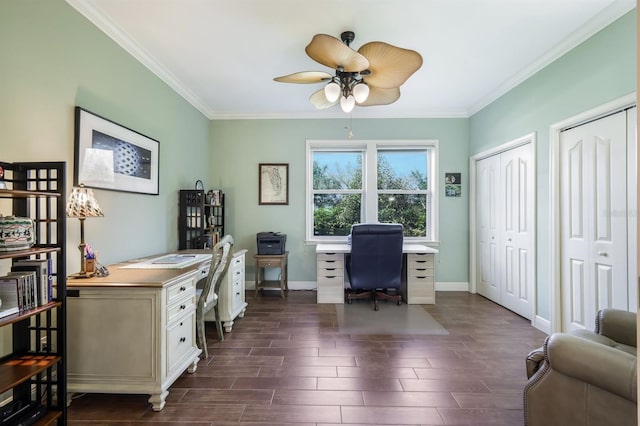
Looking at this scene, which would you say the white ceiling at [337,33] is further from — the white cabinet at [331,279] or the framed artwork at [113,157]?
the white cabinet at [331,279]

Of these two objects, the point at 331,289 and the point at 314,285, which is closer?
the point at 331,289

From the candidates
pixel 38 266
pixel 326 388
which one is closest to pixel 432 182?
pixel 326 388

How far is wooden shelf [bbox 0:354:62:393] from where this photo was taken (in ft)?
4.28

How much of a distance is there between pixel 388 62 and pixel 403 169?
102 inches

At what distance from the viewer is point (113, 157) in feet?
7.37

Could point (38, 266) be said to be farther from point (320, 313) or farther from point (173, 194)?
point (320, 313)

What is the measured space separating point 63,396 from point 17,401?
190 mm

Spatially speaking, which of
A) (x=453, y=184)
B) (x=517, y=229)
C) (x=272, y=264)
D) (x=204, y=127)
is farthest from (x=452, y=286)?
(x=204, y=127)

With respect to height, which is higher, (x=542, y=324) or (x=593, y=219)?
(x=593, y=219)

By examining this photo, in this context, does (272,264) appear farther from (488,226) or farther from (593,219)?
(593,219)

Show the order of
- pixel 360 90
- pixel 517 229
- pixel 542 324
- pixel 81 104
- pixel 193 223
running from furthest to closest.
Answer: pixel 193 223 < pixel 517 229 < pixel 542 324 < pixel 360 90 < pixel 81 104

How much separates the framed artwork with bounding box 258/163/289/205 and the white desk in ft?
3.84

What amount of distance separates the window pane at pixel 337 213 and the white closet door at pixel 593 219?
2561 mm

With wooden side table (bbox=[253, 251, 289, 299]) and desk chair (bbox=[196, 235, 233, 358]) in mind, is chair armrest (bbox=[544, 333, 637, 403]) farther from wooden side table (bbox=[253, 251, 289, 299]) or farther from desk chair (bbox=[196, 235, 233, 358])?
wooden side table (bbox=[253, 251, 289, 299])
